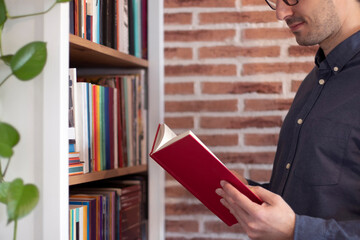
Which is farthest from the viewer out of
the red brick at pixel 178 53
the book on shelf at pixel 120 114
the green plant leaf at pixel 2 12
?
the red brick at pixel 178 53

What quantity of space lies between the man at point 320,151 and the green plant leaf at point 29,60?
1.64 ft

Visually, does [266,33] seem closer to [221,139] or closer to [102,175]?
[221,139]

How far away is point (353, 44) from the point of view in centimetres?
133

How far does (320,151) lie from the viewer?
125 centimetres

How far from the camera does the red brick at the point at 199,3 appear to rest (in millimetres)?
1932

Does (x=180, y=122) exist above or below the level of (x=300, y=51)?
below

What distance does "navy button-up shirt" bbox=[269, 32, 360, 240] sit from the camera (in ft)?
3.71

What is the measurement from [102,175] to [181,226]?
0.57 metres

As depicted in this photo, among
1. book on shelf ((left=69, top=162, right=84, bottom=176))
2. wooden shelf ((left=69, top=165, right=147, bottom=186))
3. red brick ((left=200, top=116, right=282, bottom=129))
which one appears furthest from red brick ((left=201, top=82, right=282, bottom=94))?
book on shelf ((left=69, top=162, right=84, bottom=176))

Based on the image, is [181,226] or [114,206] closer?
[114,206]

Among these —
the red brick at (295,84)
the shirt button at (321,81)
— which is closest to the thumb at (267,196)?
the shirt button at (321,81)

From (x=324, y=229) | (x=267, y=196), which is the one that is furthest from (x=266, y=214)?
(x=324, y=229)

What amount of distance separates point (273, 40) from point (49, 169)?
114 cm

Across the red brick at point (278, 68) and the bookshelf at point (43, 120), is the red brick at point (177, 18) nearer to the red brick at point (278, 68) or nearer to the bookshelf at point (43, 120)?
the red brick at point (278, 68)
